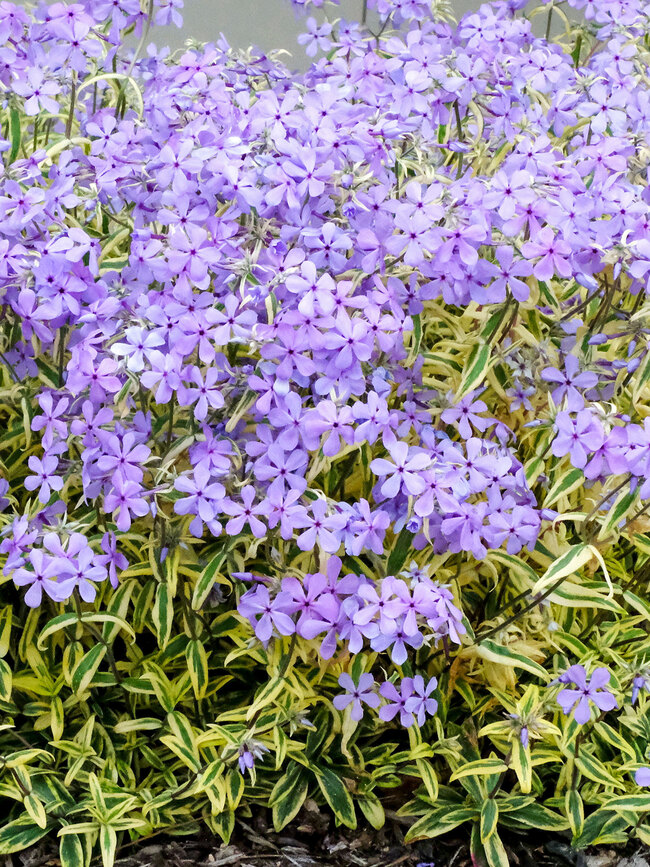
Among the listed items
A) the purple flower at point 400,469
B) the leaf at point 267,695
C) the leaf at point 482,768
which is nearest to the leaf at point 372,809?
the leaf at point 482,768

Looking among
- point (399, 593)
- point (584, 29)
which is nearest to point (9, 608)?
point (399, 593)

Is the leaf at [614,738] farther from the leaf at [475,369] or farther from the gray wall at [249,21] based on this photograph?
the gray wall at [249,21]

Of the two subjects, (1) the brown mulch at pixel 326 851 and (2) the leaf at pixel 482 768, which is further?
(1) the brown mulch at pixel 326 851

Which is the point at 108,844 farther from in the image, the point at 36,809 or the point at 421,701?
the point at 421,701

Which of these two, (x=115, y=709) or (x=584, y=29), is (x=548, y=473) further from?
(x=584, y=29)

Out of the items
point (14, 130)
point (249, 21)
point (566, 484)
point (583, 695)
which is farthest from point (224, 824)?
point (249, 21)

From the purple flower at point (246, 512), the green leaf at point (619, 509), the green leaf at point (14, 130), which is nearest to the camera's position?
the purple flower at point (246, 512)

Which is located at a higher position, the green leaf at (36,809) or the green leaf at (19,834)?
the green leaf at (36,809)

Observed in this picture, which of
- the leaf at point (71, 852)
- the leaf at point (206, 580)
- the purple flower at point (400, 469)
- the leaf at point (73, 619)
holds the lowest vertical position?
the leaf at point (71, 852)
